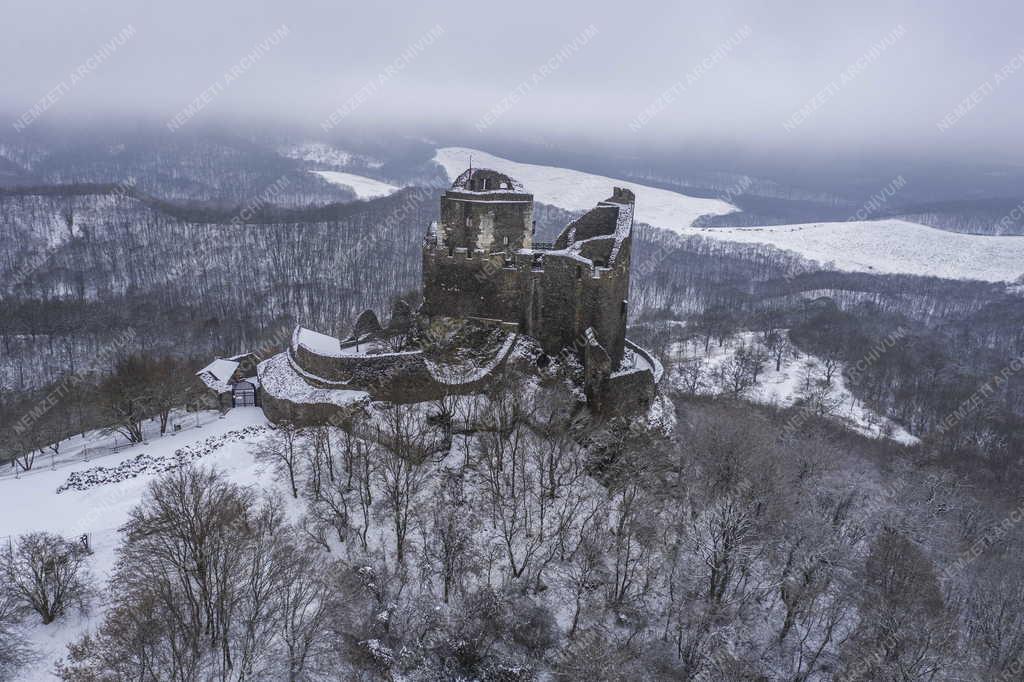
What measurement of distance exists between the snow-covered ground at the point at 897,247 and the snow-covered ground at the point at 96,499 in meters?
148

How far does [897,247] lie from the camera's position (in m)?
168

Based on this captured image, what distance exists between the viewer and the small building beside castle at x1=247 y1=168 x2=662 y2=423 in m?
30.4

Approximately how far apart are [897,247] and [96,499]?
191293mm

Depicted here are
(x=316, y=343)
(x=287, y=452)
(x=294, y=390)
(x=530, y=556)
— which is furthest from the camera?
(x=316, y=343)

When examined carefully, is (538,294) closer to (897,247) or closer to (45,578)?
(45,578)

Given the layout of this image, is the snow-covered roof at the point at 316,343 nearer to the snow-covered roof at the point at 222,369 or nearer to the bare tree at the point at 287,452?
the bare tree at the point at 287,452

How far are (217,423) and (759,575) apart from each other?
94.4ft

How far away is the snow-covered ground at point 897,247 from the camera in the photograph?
14738cm

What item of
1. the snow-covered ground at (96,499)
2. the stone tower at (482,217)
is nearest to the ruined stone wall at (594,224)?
the stone tower at (482,217)

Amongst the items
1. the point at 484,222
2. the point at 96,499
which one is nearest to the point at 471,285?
the point at 484,222

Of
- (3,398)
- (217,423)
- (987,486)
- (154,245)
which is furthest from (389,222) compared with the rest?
(987,486)

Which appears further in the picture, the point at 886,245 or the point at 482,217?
the point at 886,245

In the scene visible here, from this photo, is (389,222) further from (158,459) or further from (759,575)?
(759,575)

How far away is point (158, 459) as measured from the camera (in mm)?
30453
